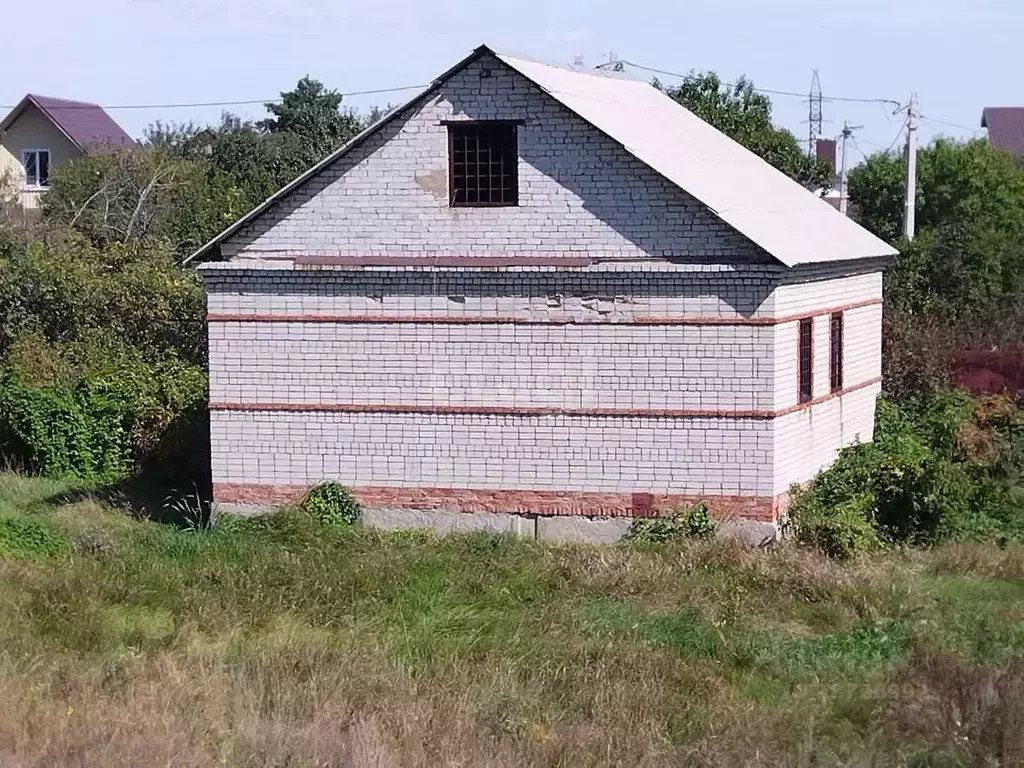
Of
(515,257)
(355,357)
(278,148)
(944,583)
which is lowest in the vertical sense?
(944,583)

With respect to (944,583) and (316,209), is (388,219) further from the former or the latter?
(944,583)

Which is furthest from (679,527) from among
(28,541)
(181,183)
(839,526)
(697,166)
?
(181,183)

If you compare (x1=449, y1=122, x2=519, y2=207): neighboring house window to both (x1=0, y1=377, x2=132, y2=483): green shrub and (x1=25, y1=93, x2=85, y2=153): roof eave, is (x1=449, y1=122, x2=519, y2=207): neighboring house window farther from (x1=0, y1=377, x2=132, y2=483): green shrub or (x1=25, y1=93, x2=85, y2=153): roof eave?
(x1=25, y1=93, x2=85, y2=153): roof eave

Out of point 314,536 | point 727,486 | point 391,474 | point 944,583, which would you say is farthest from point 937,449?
point 314,536

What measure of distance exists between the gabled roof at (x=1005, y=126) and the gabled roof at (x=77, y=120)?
39.4 meters

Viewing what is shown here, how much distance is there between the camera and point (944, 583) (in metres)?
13.6

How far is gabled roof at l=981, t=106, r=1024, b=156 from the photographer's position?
6738 centimetres

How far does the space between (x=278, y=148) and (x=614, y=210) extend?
23951 millimetres

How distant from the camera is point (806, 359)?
17.1 m

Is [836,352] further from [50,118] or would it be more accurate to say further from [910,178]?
[50,118]

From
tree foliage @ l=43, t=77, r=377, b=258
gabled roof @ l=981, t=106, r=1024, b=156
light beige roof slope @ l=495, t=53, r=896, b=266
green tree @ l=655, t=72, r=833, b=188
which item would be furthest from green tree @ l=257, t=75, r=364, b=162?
gabled roof @ l=981, t=106, r=1024, b=156

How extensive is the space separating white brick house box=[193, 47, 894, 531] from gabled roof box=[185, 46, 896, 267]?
0.07 m

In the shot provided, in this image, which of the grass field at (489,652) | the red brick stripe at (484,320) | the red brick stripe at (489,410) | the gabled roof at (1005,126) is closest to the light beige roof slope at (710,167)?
the red brick stripe at (484,320)

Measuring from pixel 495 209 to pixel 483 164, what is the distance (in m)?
0.54
